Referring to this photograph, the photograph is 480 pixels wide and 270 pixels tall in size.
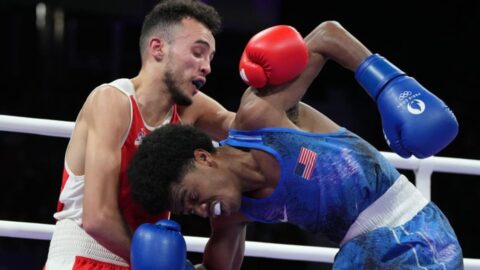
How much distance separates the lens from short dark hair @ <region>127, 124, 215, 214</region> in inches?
74.9

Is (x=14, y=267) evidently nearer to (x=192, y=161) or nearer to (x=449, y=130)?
(x=192, y=161)

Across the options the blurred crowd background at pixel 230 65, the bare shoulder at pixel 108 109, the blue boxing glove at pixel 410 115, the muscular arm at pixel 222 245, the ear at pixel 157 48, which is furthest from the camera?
the blurred crowd background at pixel 230 65

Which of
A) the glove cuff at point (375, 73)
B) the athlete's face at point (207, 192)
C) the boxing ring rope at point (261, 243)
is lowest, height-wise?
the boxing ring rope at point (261, 243)

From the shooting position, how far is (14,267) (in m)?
5.13

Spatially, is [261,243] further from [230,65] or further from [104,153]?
[230,65]

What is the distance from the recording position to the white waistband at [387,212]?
1.94 metres

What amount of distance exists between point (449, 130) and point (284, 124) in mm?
429

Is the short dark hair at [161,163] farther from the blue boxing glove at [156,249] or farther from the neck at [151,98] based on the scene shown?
the neck at [151,98]

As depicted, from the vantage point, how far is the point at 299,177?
190 centimetres

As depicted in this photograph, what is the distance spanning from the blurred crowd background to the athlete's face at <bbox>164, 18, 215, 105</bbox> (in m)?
3.66

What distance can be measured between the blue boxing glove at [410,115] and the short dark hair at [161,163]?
0.49 metres

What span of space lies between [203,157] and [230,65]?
5508mm

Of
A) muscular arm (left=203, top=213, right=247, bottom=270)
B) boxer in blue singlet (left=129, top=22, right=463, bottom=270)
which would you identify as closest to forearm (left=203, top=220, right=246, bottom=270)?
muscular arm (left=203, top=213, right=247, bottom=270)

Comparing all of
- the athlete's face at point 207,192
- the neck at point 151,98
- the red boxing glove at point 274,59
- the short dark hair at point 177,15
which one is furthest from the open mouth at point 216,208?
the short dark hair at point 177,15
